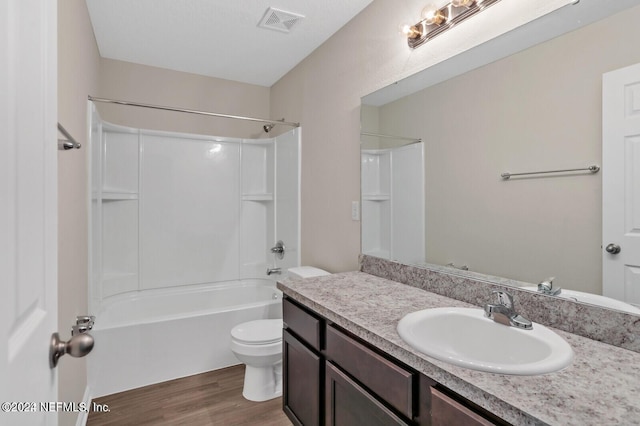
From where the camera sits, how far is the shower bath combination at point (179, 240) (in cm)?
241

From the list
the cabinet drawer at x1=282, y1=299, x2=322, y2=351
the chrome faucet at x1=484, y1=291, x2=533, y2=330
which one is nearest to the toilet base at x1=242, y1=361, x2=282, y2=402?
the cabinet drawer at x1=282, y1=299, x2=322, y2=351

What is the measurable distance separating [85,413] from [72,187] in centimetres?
130

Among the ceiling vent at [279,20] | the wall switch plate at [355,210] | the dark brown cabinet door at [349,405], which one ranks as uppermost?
the ceiling vent at [279,20]

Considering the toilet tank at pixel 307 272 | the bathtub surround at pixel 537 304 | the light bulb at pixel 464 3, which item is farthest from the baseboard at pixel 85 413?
the light bulb at pixel 464 3

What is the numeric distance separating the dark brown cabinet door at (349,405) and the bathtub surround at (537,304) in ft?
1.93

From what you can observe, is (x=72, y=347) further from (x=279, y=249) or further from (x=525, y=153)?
(x=279, y=249)

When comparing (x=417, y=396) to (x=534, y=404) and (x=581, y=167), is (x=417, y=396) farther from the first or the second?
(x=581, y=167)

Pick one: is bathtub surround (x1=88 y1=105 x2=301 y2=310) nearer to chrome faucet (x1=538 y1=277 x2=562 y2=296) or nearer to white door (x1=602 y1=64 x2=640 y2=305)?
chrome faucet (x1=538 y1=277 x2=562 y2=296)

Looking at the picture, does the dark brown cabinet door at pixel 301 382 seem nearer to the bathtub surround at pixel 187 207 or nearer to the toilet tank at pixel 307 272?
the toilet tank at pixel 307 272

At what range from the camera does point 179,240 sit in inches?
129

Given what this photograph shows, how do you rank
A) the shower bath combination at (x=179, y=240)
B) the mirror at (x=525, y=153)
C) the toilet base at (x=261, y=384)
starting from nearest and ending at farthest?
the mirror at (x=525, y=153), the toilet base at (x=261, y=384), the shower bath combination at (x=179, y=240)

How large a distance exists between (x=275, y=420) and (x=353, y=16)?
2527 mm

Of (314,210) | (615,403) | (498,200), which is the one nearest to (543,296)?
(498,200)

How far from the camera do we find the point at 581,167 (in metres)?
1.11
